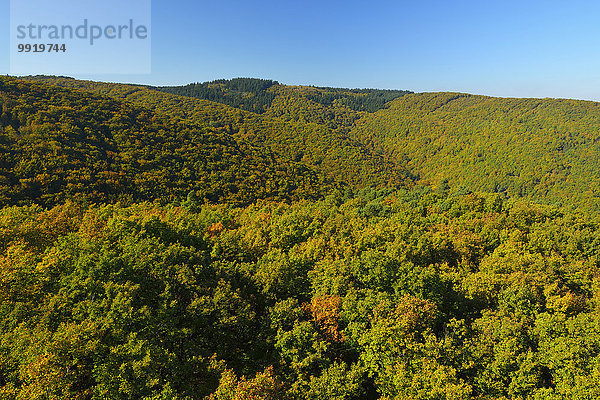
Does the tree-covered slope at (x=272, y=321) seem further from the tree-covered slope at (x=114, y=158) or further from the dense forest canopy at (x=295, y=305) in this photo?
the tree-covered slope at (x=114, y=158)

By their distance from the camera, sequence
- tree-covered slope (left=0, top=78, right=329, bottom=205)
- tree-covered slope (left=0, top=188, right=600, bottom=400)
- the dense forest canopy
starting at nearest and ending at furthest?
tree-covered slope (left=0, top=188, right=600, bottom=400) → the dense forest canopy → tree-covered slope (left=0, top=78, right=329, bottom=205)

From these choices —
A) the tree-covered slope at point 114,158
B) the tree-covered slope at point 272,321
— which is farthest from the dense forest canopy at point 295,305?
the tree-covered slope at point 114,158

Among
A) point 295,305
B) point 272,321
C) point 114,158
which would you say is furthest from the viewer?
point 114,158

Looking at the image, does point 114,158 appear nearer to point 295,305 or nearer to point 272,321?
point 295,305

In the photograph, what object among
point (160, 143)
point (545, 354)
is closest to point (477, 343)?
point (545, 354)

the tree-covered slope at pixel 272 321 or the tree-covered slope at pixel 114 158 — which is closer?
the tree-covered slope at pixel 272 321

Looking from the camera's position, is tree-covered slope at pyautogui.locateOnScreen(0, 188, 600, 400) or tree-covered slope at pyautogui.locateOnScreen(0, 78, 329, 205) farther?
tree-covered slope at pyautogui.locateOnScreen(0, 78, 329, 205)

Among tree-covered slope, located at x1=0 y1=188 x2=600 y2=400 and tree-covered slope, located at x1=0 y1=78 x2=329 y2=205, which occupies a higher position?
tree-covered slope, located at x1=0 y1=78 x2=329 y2=205

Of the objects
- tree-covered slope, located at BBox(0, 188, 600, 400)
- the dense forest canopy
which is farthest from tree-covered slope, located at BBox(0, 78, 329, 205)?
tree-covered slope, located at BBox(0, 188, 600, 400)

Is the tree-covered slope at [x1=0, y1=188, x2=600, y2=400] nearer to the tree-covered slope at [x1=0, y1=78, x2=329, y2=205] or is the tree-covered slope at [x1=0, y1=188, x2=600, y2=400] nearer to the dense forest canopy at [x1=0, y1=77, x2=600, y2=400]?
the dense forest canopy at [x1=0, y1=77, x2=600, y2=400]

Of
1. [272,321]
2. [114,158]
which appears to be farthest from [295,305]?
Result: [114,158]
